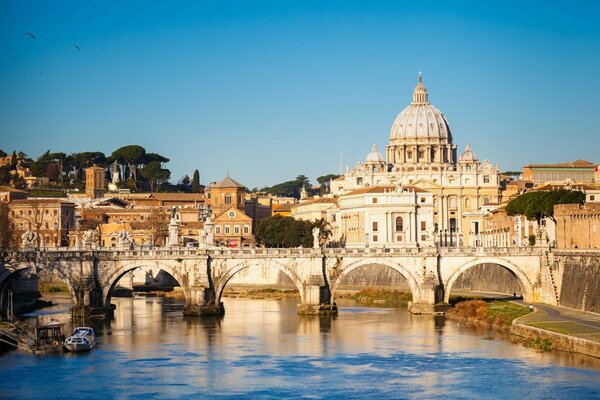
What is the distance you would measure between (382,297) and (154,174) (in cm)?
9174

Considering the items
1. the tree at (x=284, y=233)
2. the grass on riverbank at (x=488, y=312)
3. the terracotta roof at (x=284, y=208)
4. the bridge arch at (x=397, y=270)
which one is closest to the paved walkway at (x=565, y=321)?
the grass on riverbank at (x=488, y=312)

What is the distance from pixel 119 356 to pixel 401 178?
9612 cm

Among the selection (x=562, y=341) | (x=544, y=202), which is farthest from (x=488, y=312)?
(x=544, y=202)

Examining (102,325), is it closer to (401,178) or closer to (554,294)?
(554,294)

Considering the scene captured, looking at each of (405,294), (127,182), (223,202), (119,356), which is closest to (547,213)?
(405,294)

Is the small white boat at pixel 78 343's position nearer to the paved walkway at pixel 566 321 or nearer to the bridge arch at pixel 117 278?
the bridge arch at pixel 117 278

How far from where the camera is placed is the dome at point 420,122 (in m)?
171

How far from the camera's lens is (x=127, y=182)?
182375mm

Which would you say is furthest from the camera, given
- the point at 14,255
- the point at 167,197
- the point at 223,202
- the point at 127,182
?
the point at 127,182

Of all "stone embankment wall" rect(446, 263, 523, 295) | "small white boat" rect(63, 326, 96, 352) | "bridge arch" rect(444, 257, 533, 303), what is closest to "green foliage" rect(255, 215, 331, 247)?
"stone embankment wall" rect(446, 263, 523, 295)

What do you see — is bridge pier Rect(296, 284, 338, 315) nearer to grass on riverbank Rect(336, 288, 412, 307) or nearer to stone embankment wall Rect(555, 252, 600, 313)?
grass on riverbank Rect(336, 288, 412, 307)

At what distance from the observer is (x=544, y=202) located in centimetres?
9312

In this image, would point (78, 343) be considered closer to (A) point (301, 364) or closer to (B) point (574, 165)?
(A) point (301, 364)

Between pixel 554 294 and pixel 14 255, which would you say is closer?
pixel 554 294
